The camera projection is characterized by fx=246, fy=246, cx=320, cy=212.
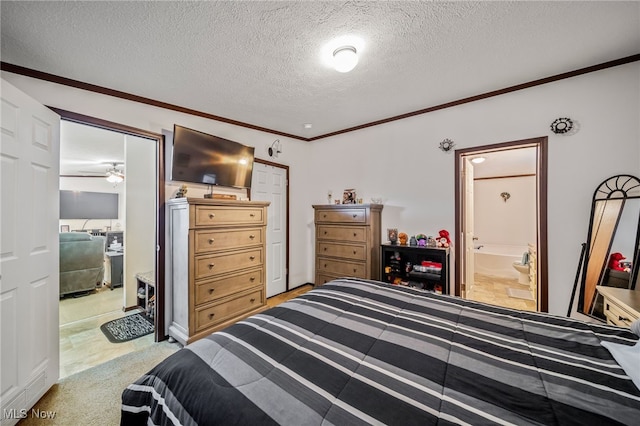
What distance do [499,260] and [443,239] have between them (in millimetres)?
3066

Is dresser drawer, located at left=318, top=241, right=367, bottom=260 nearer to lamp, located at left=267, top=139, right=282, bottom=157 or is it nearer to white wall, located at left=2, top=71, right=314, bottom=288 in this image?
white wall, located at left=2, top=71, right=314, bottom=288

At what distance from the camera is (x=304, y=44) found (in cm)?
188

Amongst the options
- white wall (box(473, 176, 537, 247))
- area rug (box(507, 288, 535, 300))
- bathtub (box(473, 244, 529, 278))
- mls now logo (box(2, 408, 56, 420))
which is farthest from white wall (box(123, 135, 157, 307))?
white wall (box(473, 176, 537, 247))

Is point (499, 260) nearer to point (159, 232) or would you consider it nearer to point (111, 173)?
point (159, 232)

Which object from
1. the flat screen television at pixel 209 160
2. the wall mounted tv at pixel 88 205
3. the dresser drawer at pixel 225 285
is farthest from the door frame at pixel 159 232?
the wall mounted tv at pixel 88 205

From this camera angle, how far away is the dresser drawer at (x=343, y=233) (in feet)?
11.0

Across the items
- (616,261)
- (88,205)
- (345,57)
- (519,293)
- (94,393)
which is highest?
(345,57)

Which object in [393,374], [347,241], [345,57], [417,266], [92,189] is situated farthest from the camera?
[92,189]

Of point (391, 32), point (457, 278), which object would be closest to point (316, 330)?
point (391, 32)

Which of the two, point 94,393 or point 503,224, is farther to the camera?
point 503,224

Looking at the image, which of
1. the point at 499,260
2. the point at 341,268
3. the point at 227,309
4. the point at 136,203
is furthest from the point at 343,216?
the point at 499,260

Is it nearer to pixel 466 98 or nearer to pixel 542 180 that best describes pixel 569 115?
pixel 542 180

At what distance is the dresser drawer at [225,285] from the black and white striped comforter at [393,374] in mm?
1386

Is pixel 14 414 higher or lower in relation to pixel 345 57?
lower
